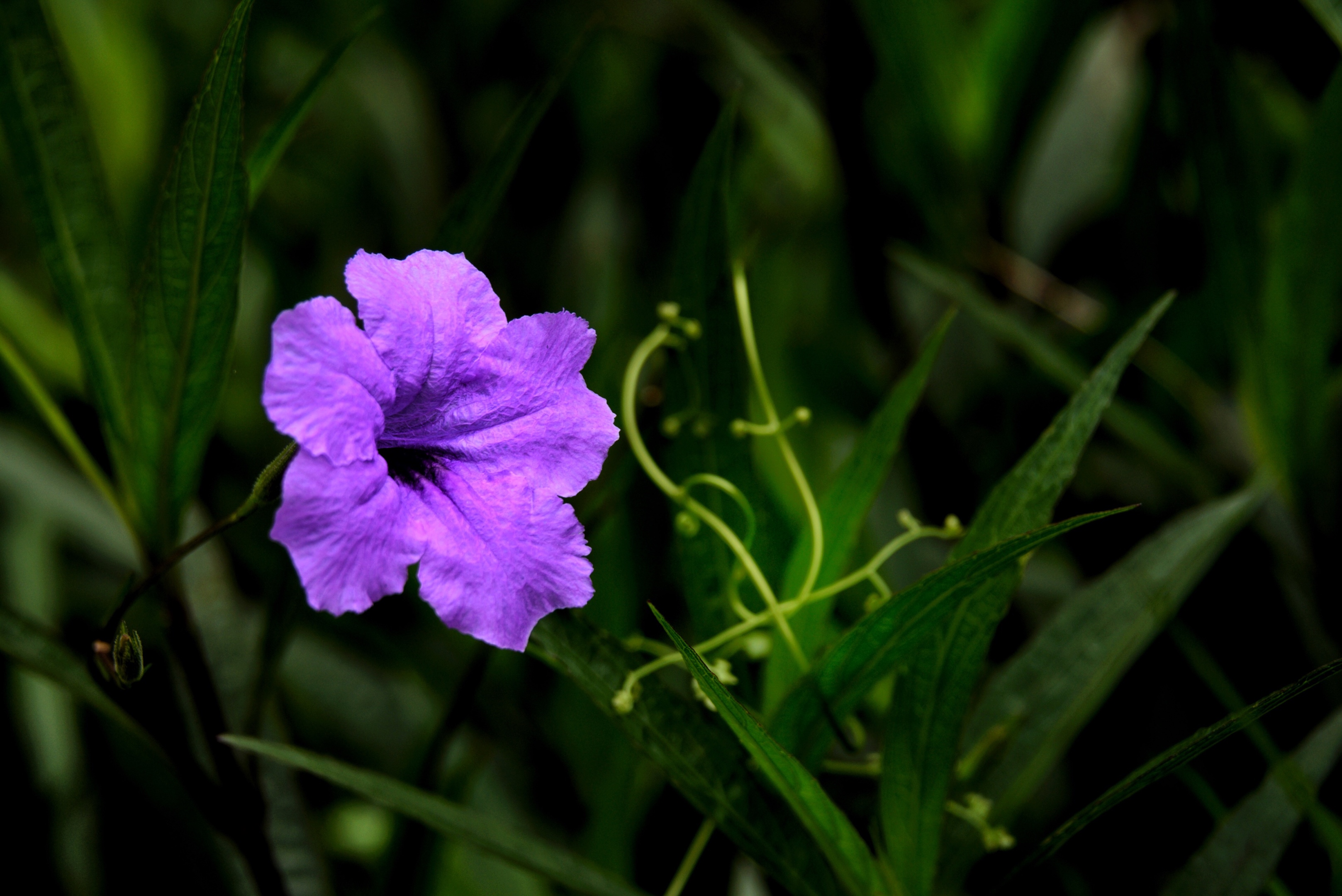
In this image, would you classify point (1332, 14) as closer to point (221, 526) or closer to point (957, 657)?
point (957, 657)

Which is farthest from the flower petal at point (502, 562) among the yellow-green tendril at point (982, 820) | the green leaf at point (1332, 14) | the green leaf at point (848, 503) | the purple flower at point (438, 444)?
the green leaf at point (1332, 14)

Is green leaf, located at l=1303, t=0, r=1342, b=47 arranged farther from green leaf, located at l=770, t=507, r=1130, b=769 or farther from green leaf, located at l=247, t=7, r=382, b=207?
green leaf, located at l=247, t=7, r=382, b=207

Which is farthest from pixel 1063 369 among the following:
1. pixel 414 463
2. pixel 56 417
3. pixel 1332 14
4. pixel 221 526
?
pixel 56 417

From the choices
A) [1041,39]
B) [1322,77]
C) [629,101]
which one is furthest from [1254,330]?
[629,101]

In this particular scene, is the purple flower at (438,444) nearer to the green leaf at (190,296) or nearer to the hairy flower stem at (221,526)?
the hairy flower stem at (221,526)

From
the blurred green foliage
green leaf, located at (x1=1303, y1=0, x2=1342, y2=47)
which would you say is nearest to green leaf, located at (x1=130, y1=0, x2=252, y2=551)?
the blurred green foliage

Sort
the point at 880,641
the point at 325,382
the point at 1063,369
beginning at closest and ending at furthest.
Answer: the point at 325,382 < the point at 880,641 < the point at 1063,369

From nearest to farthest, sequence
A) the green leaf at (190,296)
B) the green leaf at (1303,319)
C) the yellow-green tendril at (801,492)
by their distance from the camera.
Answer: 1. the green leaf at (190,296)
2. the yellow-green tendril at (801,492)
3. the green leaf at (1303,319)
